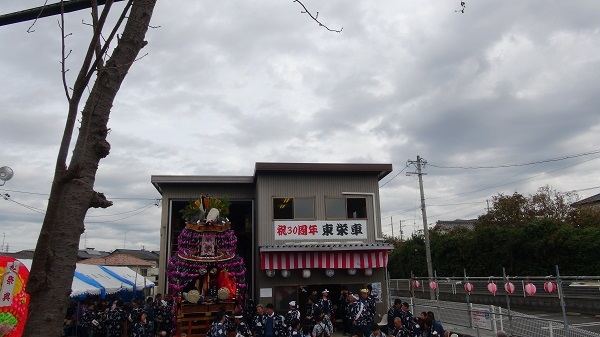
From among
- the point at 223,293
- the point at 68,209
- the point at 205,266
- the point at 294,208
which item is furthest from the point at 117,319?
the point at 68,209

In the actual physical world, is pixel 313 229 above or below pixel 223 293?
above

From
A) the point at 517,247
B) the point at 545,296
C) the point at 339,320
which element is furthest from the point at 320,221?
the point at 517,247

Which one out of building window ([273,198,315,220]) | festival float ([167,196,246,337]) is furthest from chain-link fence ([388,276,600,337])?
festival float ([167,196,246,337])

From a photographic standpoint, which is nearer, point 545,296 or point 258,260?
point 258,260

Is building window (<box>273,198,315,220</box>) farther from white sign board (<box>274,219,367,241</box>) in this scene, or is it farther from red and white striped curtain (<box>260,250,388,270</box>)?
red and white striped curtain (<box>260,250,388,270</box>)

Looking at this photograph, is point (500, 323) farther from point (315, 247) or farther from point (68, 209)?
point (68, 209)

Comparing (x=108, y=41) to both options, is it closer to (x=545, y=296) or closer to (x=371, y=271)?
(x=371, y=271)

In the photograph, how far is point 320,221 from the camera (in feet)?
60.1

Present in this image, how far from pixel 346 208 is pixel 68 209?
1642 centimetres

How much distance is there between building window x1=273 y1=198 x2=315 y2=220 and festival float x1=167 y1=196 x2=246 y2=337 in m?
2.30

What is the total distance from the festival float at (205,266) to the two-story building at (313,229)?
4.54ft

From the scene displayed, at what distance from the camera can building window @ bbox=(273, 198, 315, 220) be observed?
60.6 ft

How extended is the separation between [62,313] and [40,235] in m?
0.51

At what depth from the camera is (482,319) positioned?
13.6m
